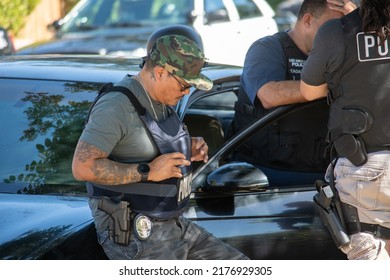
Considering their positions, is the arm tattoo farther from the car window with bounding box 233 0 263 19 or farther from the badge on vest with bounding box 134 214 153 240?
the car window with bounding box 233 0 263 19

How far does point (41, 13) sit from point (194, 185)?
18145 millimetres

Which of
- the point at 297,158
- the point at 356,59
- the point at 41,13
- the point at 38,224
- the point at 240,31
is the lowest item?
the point at 41,13

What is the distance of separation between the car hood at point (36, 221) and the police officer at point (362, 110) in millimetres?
1015

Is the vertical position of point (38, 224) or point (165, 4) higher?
point (38, 224)

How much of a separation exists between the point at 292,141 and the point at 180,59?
1.10 metres

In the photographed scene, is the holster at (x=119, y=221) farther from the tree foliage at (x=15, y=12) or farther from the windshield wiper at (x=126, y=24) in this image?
the tree foliage at (x=15, y=12)

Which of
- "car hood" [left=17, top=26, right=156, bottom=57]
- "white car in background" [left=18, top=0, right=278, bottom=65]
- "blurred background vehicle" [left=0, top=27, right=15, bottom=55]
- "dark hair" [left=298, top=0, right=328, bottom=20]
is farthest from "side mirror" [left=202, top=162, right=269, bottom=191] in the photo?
"blurred background vehicle" [left=0, top=27, right=15, bottom=55]

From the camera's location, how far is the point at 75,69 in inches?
188

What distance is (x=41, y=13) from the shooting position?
2180cm

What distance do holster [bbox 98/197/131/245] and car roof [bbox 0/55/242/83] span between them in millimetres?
1044

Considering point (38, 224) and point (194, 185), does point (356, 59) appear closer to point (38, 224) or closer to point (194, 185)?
point (194, 185)

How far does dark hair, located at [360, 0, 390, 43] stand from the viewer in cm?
373

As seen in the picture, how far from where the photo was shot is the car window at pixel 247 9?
13.3m

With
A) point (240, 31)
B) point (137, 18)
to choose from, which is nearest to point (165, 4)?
point (137, 18)
